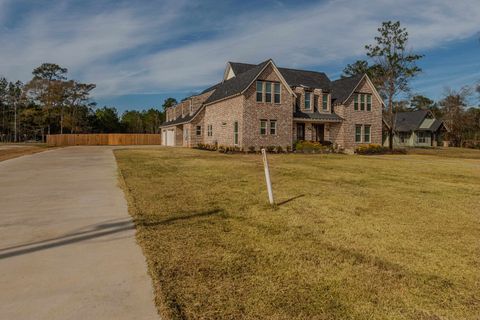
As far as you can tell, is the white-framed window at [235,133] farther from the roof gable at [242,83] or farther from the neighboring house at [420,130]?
the neighboring house at [420,130]

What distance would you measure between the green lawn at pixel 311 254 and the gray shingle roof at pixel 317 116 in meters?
21.8

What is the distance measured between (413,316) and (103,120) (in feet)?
267

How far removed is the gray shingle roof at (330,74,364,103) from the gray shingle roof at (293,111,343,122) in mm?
1715

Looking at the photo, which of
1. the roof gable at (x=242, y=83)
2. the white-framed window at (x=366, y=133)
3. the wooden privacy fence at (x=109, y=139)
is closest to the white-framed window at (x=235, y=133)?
the roof gable at (x=242, y=83)

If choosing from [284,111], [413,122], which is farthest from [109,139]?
[413,122]

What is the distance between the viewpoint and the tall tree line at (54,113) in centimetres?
6462

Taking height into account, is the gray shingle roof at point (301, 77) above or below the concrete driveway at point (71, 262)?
above

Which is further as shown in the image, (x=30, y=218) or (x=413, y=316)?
(x=30, y=218)

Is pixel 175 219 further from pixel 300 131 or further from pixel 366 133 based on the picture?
pixel 366 133

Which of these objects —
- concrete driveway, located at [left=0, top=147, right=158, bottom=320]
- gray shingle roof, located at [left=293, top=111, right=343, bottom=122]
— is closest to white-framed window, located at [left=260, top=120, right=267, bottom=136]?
gray shingle roof, located at [left=293, top=111, right=343, bottom=122]

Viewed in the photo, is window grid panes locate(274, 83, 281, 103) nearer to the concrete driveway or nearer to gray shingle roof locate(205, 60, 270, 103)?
gray shingle roof locate(205, 60, 270, 103)

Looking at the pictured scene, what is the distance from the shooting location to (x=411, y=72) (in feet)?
113

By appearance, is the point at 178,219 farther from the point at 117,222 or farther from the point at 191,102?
the point at 191,102

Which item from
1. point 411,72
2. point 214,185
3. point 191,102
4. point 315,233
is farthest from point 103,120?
point 315,233
